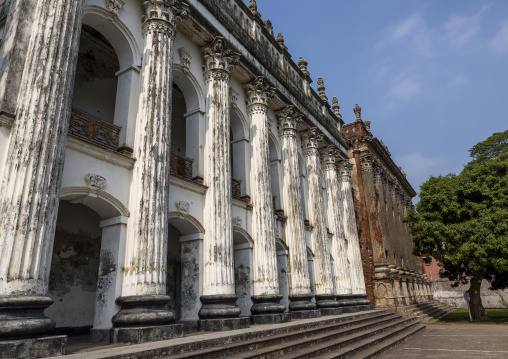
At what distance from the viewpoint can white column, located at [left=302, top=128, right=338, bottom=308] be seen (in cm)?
1446

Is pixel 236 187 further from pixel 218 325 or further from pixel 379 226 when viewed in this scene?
pixel 379 226

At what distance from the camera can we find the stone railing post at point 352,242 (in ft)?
58.0

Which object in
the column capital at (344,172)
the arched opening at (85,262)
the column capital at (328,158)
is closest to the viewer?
the arched opening at (85,262)

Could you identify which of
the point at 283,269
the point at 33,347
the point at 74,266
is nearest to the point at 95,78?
the point at 74,266

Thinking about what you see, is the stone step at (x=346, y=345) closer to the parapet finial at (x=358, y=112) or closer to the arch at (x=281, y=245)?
the arch at (x=281, y=245)

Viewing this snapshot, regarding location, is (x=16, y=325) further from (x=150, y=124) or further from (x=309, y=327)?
(x=309, y=327)

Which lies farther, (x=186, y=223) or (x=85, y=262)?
(x=85, y=262)

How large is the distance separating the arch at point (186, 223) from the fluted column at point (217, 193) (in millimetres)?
264

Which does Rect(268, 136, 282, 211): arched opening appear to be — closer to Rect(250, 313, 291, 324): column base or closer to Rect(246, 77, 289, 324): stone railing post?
Rect(246, 77, 289, 324): stone railing post

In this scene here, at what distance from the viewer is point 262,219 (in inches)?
453

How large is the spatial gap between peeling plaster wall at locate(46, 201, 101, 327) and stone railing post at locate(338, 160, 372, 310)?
11.6 m

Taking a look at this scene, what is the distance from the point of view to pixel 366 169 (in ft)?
81.2

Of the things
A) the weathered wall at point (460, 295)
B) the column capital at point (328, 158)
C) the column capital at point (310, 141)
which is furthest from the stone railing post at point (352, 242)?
the weathered wall at point (460, 295)

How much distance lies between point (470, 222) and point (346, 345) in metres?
11.4
